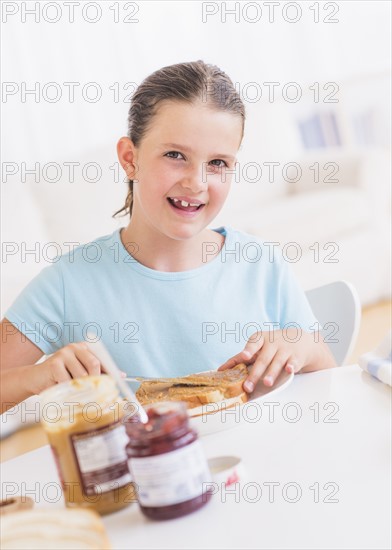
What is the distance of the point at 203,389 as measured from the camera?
41.0 inches

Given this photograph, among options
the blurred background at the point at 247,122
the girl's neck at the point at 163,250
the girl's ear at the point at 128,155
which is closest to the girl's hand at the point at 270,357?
the girl's neck at the point at 163,250

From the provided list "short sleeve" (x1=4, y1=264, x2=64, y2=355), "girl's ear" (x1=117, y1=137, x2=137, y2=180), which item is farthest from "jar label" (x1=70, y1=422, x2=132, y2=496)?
"girl's ear" (x1=117, y1=137, x2=137, y2=180)

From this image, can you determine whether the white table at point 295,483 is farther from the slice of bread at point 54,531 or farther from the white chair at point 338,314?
the white chair at point 338,314

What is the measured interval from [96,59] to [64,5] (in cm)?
34

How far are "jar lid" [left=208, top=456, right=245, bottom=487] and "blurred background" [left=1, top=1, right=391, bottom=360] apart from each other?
194 centimetres

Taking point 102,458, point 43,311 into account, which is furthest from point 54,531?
point 43,311

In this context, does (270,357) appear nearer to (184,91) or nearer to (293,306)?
(293,306)

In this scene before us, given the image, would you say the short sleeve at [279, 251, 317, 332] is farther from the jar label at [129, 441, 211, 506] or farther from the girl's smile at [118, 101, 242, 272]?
the jar label at [129, 441, 211, 506]

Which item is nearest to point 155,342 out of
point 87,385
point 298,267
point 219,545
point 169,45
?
point 87,385

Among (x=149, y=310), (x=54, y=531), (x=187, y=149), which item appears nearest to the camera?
(x=54, y=531)

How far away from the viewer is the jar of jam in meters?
0.76

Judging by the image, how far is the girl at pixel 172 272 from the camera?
1307mm

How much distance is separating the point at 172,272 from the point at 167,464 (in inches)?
29.2

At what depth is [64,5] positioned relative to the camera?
4445mm
